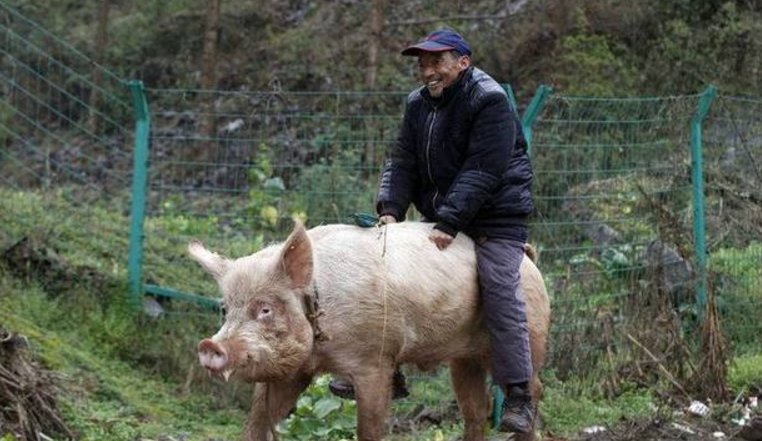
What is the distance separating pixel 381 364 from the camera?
19.9 feet

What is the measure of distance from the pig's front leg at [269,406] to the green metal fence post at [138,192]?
450 cm

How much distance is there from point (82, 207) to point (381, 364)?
250 inches

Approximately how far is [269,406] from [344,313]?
22.7 inches

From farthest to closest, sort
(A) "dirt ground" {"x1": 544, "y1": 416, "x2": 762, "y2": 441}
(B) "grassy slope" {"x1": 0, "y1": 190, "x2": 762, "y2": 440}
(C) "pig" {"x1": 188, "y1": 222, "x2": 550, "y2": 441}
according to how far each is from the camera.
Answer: (B) "grassy slope" {"x1": 0, "y1": 190, "x2": 762, "y2": 440}
(A) "dirt ground" {"x1": 544, "y1": 416, "x2": 762, "y2": 441}
(C) "pig" {"x1": 188, "y1": 222, "x2": 550, "y2": 441}

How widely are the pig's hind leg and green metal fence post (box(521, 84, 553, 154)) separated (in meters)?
2.31

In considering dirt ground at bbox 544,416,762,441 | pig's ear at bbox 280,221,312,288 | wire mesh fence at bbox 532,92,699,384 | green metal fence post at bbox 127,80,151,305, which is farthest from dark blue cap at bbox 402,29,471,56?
green metal fence post at bbox 127,80,151,305

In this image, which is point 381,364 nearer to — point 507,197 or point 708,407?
point 507,197

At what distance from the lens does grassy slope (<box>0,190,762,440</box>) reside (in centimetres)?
858

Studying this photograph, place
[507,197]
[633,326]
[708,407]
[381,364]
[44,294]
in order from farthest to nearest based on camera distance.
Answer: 1. [44,294]
2. [633,326]
3. [708,407]
4. [507,197]
5. [381,364]

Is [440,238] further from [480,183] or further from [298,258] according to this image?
[298,258]

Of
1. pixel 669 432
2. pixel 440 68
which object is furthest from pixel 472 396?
pixel 440 68

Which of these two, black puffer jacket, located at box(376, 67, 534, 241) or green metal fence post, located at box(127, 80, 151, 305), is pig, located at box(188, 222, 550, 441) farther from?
green metal fence post, located at box(127, 80, 151, 305)

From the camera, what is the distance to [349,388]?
6.44 meters

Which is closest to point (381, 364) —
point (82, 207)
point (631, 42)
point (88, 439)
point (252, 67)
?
point (88, 439)
